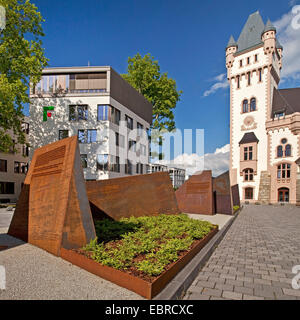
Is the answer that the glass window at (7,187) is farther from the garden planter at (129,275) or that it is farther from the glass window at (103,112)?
the garden planter at (129,275)

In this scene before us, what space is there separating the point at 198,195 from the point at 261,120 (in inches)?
1025

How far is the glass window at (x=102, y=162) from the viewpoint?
25219 millimetres

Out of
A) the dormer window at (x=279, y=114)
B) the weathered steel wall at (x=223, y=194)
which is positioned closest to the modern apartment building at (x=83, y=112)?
the weathered steel wall at (x=223, y=194)

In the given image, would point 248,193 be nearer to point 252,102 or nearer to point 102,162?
point 252,102

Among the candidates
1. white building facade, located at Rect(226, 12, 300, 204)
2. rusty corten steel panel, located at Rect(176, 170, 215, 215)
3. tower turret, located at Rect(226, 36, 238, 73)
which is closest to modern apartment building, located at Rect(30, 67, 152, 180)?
rusty corten steel panel, located at Rect(176, 170, 215, 215)

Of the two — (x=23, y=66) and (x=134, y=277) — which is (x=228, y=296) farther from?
(x=23, y=66)

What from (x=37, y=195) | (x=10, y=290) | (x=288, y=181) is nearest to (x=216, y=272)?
(x=10, y=290)

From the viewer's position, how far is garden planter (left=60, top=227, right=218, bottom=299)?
3469 millimetres

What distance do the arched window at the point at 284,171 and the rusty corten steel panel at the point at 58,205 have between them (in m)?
33.7

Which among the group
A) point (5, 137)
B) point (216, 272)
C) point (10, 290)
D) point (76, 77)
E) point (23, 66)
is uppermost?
point (76, 77)

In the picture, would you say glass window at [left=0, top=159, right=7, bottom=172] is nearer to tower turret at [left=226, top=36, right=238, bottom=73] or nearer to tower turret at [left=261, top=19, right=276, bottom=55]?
tower turret at [left=226, top=36, right=238, bottom=73]

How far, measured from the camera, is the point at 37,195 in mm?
6219
